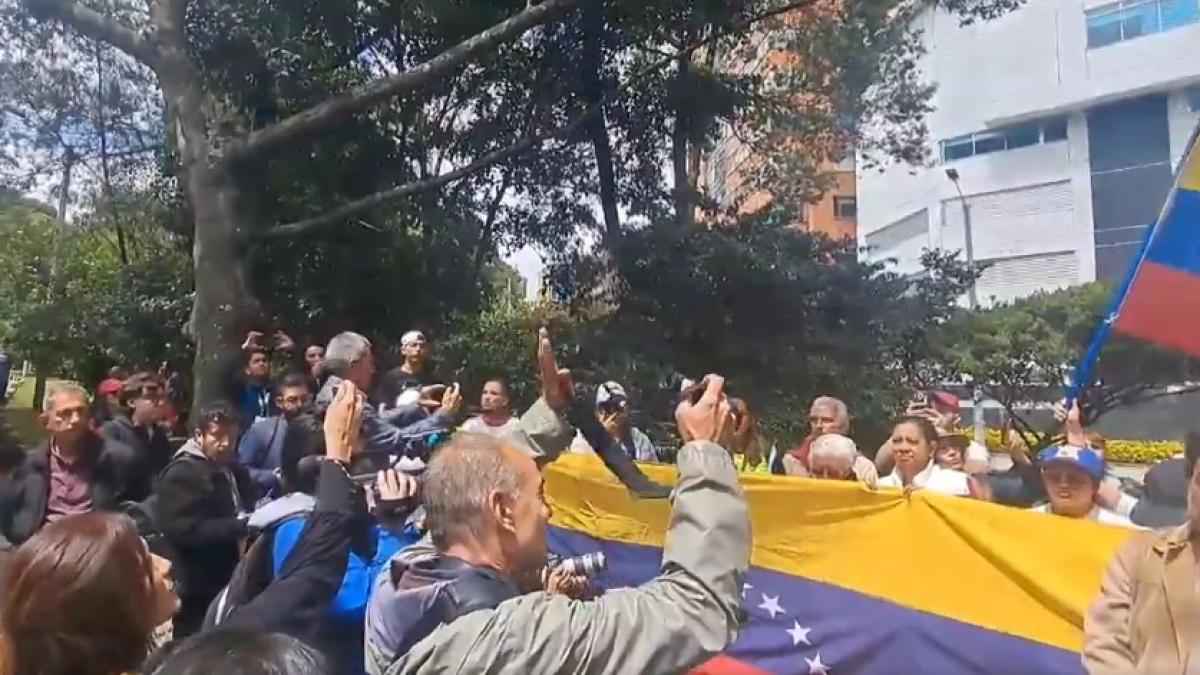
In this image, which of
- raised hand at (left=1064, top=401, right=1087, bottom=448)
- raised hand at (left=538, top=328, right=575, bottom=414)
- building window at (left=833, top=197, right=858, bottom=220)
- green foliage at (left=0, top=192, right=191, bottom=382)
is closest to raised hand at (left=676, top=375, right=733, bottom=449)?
raised hand at (left=538, top=328, right=575, bottom=414)

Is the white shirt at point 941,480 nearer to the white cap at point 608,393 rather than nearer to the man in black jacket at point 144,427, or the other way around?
the white cap at point 608,393

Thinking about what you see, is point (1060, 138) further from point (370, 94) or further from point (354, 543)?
point (354, 543)

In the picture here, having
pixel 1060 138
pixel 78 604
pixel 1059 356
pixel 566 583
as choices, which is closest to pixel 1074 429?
pixel 566 583

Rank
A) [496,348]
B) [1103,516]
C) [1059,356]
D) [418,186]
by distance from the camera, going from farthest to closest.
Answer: [1059,356], [496,348], [418,186], [1103,516]

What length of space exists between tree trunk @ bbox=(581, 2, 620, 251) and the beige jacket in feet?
40.1

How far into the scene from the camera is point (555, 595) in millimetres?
1610

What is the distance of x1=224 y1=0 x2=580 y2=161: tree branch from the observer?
10.8m

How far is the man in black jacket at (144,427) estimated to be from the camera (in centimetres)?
472

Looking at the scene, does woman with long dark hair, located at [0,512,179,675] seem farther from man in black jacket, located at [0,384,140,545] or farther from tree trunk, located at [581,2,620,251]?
tree trunk, located at [581,2,620,251]

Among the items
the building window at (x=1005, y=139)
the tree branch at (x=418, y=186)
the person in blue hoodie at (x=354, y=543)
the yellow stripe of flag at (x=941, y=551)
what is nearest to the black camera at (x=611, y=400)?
the person in blue hoodie at (x=354, y=543)

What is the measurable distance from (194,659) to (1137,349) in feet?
72.0

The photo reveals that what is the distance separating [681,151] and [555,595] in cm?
1300

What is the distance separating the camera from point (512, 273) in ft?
54.6

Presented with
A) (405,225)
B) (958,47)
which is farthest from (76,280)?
(958,47)
